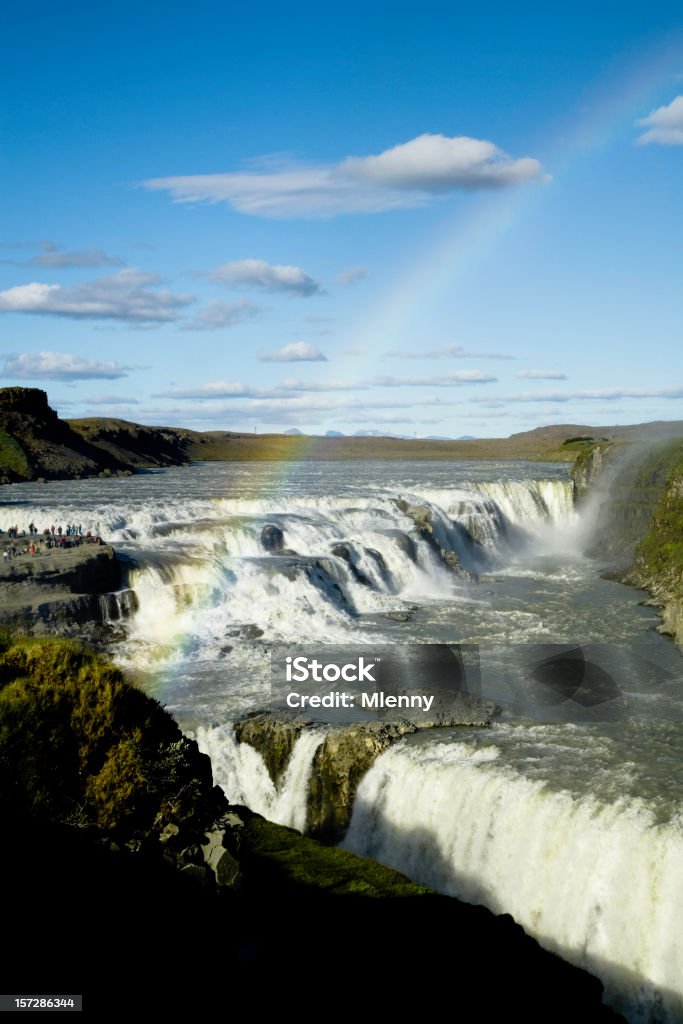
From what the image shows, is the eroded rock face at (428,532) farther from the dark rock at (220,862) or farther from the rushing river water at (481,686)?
the dark rock at (220,862)

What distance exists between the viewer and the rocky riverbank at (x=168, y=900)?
9828 millimetres

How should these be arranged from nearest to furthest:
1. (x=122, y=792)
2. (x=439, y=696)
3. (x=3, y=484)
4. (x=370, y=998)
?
(x=370, y=998)
(x=122, y=792)
(x=439, y=696)
(x=3, y=484)

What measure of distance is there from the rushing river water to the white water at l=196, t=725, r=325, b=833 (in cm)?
4

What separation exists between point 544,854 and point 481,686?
7790 millimetres

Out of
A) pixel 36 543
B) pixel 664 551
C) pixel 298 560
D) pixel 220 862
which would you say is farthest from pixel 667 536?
pixel 220 862

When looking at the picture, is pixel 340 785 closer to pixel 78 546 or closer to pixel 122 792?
pixel 122 792

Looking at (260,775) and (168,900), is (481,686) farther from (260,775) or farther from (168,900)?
(168,900)

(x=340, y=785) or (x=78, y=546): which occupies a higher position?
(x=78, y=546)

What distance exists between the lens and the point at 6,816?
11305mm

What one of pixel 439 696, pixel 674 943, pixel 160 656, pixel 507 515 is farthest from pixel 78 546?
pixel 507 515

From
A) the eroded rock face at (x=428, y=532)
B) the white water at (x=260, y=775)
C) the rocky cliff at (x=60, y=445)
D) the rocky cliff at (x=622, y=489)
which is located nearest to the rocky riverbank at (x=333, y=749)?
the white water at (x=260, y=775)

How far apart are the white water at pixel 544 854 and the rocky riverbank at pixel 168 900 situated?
1495mm

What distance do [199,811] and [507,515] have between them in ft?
146

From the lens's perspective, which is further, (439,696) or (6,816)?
(439,696)
